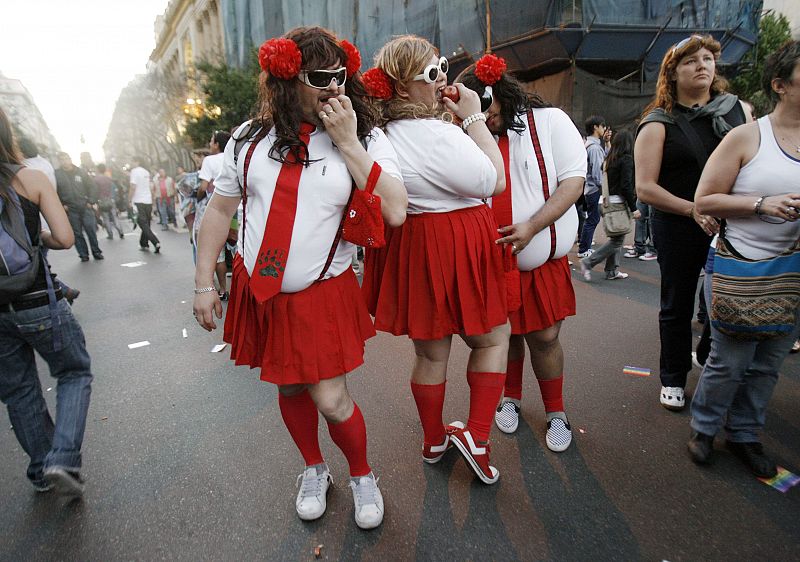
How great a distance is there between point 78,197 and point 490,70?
8778mm

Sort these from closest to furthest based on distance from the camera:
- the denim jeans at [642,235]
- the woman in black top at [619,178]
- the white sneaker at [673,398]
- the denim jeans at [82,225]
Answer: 1. the white sneaker at [673,398]
2. the woman in black top at [619,178]
3. the denim jeans at [642,235]
4. the denim jeans at [82,225]

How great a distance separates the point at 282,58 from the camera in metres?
1.43

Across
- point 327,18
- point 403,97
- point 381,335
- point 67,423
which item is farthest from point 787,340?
point 327,18

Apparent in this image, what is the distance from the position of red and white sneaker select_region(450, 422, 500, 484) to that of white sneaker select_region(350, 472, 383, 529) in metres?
0.41

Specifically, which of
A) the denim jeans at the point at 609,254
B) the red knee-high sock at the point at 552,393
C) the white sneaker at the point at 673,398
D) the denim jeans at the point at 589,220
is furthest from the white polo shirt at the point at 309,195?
the denim jeans at the point at 589,220

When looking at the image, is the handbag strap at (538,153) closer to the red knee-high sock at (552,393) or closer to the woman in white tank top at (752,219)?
the woman in white tank top at (752,219)

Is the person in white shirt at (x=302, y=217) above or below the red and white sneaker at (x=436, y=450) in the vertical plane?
above

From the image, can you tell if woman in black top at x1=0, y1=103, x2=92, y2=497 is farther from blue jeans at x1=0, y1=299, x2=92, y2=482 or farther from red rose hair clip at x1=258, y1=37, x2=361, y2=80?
red rose hair clip at x1=258, y1=37, x2=361, y2=80

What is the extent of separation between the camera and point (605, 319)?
13.8 ft

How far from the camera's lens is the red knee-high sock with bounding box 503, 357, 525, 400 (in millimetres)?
2580

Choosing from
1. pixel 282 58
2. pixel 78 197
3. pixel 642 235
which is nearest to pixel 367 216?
pixel 282 58

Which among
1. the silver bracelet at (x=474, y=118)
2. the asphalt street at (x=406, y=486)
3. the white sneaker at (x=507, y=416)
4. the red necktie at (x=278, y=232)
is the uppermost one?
the silver bracelet at (x=474, y=118)

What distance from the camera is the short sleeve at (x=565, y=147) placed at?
201 cm

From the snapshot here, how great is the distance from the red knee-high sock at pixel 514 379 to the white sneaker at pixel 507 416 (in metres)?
0.04
